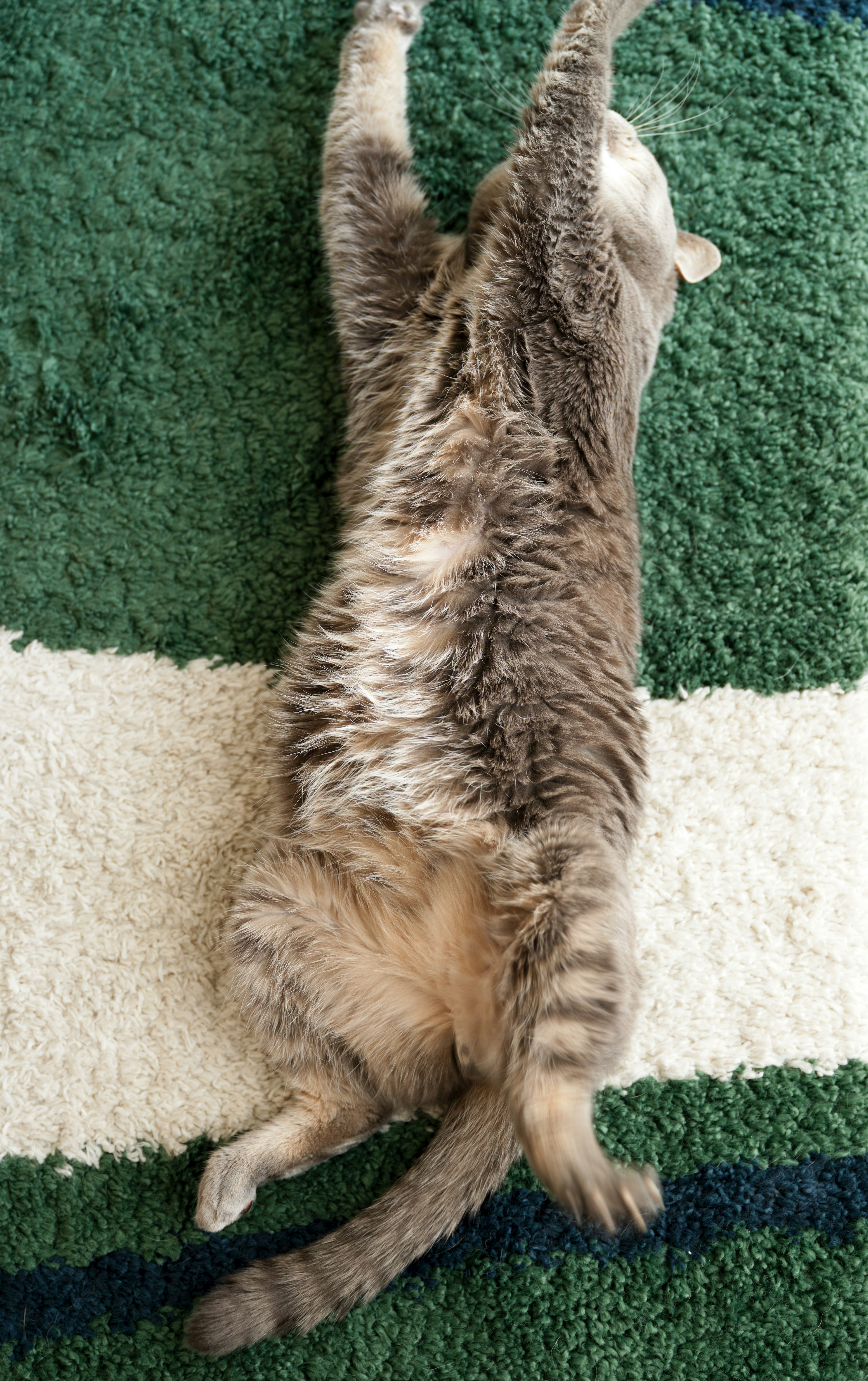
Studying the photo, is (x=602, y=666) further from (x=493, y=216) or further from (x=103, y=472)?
(x=103, y=472)

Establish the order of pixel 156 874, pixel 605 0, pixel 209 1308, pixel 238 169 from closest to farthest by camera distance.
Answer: pixel 209 1308 → pixel 605 0 → pixel 156 874 → pixel 238 169

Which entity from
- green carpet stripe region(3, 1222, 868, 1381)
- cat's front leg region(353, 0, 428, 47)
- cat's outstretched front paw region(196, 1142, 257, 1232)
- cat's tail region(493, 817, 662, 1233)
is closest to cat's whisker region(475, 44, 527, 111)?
cat's front leg region(353, 0, 428, 47)

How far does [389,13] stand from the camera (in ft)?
5.56

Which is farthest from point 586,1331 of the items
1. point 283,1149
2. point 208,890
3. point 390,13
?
point 390,13

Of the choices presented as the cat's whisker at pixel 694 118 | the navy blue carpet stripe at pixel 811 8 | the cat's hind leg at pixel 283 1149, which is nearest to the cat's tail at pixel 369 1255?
the cat's hind leg at pixel 283 1149

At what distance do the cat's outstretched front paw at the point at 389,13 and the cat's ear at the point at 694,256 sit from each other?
67cm

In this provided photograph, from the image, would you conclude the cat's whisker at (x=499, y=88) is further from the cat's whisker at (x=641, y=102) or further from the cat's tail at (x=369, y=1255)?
the cat's tail at (x=369, y=1255)

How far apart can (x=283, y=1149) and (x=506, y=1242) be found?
46 centimetres

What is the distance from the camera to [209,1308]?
4.57 ft

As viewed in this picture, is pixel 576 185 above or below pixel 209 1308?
above

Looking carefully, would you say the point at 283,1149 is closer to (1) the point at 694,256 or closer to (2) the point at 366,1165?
(2) the point at 366,1165

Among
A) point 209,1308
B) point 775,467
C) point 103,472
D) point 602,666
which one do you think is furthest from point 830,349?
point 209,1308

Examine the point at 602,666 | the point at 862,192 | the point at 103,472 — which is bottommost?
the point at 602,666

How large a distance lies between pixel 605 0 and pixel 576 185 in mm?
361
